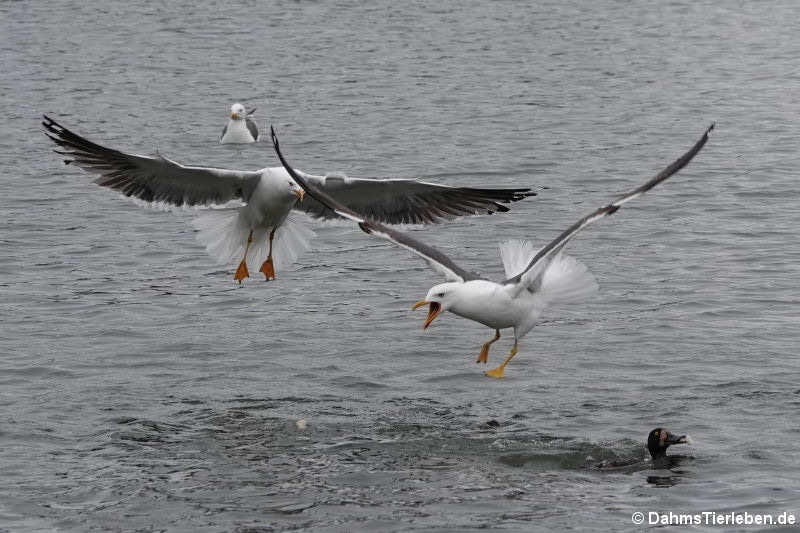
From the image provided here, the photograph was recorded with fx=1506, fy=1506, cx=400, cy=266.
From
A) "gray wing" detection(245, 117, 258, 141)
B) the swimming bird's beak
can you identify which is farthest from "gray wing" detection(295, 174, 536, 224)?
"gray wing" detection(245, 117, 258, 141)

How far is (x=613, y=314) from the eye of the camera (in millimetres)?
16922

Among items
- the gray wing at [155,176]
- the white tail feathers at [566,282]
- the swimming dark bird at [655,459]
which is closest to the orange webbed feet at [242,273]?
the gray wing at [155,176]

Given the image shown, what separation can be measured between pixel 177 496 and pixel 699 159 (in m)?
15.9

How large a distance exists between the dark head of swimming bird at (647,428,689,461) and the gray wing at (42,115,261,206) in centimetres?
518

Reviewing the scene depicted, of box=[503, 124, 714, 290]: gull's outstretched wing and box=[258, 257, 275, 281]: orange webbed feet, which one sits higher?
box=[503, 124, 714, 290]: gull's outstretched wing

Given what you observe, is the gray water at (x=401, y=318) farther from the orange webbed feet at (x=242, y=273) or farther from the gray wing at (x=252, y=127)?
the orange webbed feet at (x=242, y=273)

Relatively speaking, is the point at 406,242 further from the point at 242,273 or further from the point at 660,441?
the point at 242,273

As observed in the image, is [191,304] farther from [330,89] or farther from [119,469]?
[330,89]

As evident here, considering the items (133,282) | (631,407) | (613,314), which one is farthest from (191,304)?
(631,407)

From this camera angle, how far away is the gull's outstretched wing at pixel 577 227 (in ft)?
37.9

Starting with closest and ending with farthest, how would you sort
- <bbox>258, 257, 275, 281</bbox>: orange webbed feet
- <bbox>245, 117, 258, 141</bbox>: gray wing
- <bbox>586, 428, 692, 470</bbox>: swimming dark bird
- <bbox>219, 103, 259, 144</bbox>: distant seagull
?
<bbox>586, 428, 692, 470</bbox>: swimming dark bird < <bbox>258, 257, 275, 281</bbox>: orange webbed feet < <bbox>219, 103, 259, 144</bbox>: distant seagull < <bbox>245, 117, 258, 141</bbox>: gray wing

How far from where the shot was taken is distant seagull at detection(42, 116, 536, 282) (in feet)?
48.4

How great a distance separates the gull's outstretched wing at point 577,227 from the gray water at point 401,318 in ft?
4.40

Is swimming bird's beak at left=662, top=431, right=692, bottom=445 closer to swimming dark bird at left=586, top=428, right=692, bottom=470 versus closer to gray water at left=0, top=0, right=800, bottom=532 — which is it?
swimming dark bird at left=586, top=428, right=692, bottom=470
